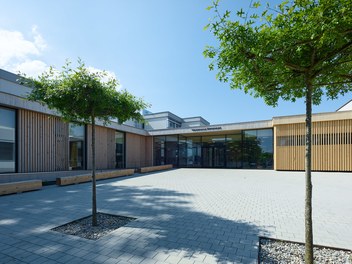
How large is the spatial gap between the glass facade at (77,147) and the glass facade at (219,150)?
33.7 feet

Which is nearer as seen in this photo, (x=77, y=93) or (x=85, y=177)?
(x=77, y=93)

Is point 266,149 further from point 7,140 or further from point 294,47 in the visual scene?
point 7,140

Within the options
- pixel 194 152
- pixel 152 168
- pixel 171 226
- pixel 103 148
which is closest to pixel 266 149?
pixel 194 152

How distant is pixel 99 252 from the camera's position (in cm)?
363

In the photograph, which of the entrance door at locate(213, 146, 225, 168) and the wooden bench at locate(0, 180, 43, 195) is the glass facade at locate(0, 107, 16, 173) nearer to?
the wooden bench at locate(0, 180, 43, 195)

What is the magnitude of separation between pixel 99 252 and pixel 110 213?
94.5 inches

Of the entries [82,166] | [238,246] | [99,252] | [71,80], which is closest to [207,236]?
[238,246]

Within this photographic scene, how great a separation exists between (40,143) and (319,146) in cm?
2069

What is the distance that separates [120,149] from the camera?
2061cm

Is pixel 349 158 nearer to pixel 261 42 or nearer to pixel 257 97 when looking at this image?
pixel 257 97

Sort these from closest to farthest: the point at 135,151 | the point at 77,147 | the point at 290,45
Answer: the point at 290,45, the point at 77,147, the point at 135,151

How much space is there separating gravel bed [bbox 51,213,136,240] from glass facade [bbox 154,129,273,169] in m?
17.1

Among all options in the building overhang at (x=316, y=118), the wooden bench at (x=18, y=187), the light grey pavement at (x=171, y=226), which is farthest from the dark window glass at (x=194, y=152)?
the wooden bench at (x=18, y=187)

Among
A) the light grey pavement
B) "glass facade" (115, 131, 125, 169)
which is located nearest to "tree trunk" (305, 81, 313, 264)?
the light grey pavement
